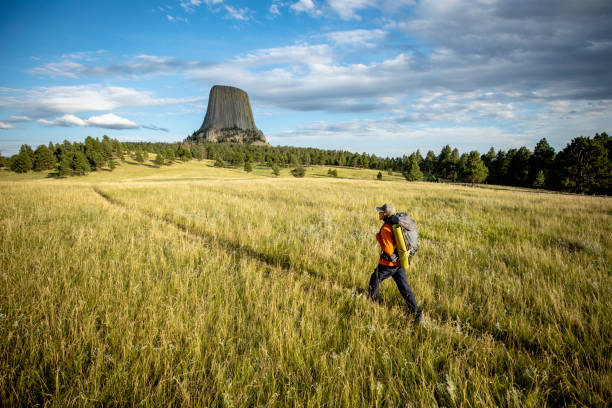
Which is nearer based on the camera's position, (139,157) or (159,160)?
(159,160)

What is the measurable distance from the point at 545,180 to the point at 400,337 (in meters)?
83.2

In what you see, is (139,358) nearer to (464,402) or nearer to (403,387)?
(403,387)

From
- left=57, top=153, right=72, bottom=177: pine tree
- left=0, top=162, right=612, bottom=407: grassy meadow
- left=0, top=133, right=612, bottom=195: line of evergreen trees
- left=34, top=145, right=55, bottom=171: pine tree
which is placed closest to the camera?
left=0, top=162, right=612, bottom=407: grassy meadow

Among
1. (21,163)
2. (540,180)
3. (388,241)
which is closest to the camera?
(388,241)

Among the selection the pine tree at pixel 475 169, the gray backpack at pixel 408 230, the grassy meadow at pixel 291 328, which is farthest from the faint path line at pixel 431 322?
the pine tree at pixel 475 169

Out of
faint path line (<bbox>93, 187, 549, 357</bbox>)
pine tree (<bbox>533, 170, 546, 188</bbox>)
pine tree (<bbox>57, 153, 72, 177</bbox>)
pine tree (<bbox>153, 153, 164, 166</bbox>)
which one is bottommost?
faint path line (<bbox>93, 187, 549, 357</bbox>)

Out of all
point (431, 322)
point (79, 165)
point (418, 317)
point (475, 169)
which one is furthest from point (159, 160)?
point (475, 169)

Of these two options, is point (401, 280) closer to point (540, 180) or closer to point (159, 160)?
point (540, 180)

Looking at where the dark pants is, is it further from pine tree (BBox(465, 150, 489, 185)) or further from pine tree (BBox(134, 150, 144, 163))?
pine tree (BBox(134, 150, 144, 163))

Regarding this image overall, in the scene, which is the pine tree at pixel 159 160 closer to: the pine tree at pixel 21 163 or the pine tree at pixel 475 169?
the pine tree at pixel 21 163

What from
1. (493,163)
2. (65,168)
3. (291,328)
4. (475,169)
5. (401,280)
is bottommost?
(291,328)

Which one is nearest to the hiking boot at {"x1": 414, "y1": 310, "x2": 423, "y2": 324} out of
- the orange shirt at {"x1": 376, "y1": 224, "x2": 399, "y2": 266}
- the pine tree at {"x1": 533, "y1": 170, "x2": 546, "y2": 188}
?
the orange shirt at {"x1": 376, "y1": 224, "x2": 399, "y2": 266}

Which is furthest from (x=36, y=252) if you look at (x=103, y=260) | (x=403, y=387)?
(x=403, y=387)

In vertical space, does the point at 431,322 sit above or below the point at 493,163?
below
